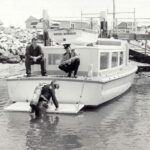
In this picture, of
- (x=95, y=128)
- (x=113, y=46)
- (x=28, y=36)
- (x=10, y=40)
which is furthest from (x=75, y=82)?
(x=28, y=36)

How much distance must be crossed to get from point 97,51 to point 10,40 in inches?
1330

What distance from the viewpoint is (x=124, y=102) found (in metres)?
20.4

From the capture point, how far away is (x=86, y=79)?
1736 centimetres

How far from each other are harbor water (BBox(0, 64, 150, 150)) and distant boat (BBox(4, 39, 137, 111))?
604mm

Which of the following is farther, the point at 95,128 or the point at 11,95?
the point at 11,95

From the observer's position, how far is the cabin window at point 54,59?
19.7m

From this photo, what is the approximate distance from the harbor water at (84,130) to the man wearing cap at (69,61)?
154 cm

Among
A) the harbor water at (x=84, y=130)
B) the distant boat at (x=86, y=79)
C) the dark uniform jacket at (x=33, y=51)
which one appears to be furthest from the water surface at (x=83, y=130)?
the dark uniform jacket at (x=33, y=51)

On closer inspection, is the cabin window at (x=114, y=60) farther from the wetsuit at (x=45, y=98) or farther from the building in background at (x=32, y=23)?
the building in background at (x=32, y=23)

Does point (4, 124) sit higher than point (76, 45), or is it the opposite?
point (76, 45)

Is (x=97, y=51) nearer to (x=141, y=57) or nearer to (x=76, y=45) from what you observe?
(x=76, y=45)

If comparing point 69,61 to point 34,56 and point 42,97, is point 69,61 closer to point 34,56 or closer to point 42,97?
point 34,56

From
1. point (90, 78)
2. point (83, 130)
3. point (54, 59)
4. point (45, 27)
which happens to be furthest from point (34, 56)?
point (83, 130)

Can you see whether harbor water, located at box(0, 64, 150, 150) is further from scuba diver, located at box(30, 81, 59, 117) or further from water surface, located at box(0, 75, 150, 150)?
scuba diver, located at box(30, 81, 59, 117)
